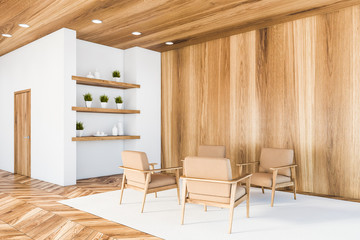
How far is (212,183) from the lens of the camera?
3271 millimetres

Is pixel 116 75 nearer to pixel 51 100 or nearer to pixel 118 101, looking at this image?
pixel 118 101

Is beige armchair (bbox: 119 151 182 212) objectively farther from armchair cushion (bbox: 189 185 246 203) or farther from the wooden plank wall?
the wooden plank wall

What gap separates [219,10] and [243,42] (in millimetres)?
1243

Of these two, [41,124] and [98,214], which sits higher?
[41,124]

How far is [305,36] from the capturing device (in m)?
5.01

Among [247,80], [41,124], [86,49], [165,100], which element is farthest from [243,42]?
A: [41,124]

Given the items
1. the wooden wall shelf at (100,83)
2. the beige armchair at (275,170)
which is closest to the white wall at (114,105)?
the wooden wall shelf at (100,83)

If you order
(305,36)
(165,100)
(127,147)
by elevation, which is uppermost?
(305,36)

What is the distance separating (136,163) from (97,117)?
2973mm

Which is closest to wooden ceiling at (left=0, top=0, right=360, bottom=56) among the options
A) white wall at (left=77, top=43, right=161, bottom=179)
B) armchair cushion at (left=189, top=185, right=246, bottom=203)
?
white wall at (left=77, top=43, right=161, bottom=179)

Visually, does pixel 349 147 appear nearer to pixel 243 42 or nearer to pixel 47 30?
pixel 243 42

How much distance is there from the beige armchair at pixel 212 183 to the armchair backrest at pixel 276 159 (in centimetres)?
154

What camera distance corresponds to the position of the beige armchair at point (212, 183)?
318 centimetres

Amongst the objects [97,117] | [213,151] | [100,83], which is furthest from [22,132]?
[213,151]
